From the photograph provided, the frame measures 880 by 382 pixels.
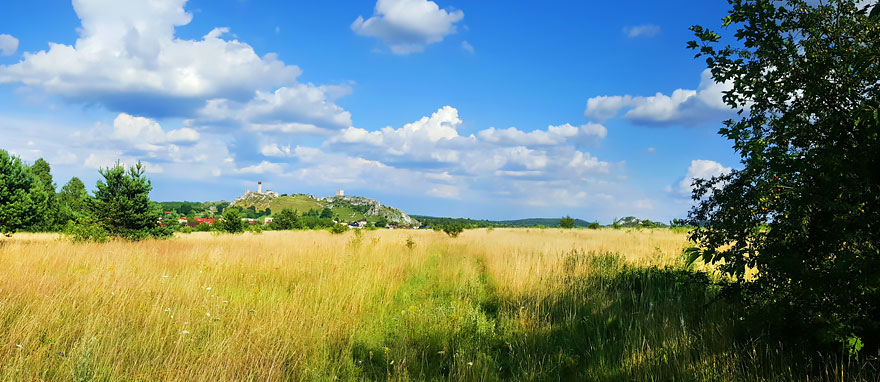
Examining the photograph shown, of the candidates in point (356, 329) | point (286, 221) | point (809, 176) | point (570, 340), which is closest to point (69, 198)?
point (286, 221)

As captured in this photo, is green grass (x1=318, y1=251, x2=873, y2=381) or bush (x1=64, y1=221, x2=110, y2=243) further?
bush (x1=64, y1=221, x2=110, y2=243)

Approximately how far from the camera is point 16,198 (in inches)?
677

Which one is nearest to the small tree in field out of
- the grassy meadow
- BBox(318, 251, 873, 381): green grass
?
the grassy meadow

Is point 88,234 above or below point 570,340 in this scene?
above

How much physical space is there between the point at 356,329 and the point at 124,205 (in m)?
19.4

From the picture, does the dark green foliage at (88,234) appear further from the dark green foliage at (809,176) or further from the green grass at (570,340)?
the dark green foliage at (809,176)

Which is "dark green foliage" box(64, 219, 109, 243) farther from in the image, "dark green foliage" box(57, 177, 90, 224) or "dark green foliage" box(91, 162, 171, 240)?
"dark green foliage" box(57, 177, 90, 224)

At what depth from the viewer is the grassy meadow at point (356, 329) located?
13.0ft

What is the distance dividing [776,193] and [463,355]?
3.71 metres

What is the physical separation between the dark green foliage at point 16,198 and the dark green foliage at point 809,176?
2419 cm

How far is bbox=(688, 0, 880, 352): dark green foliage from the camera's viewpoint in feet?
11.4

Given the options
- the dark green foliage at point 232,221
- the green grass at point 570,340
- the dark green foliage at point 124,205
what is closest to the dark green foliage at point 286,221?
the dark green foliage at point 232,221

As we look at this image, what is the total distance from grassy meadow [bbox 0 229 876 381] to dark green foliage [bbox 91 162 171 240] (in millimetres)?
11545

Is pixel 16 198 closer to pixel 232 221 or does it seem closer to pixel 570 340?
pixel 570 340
